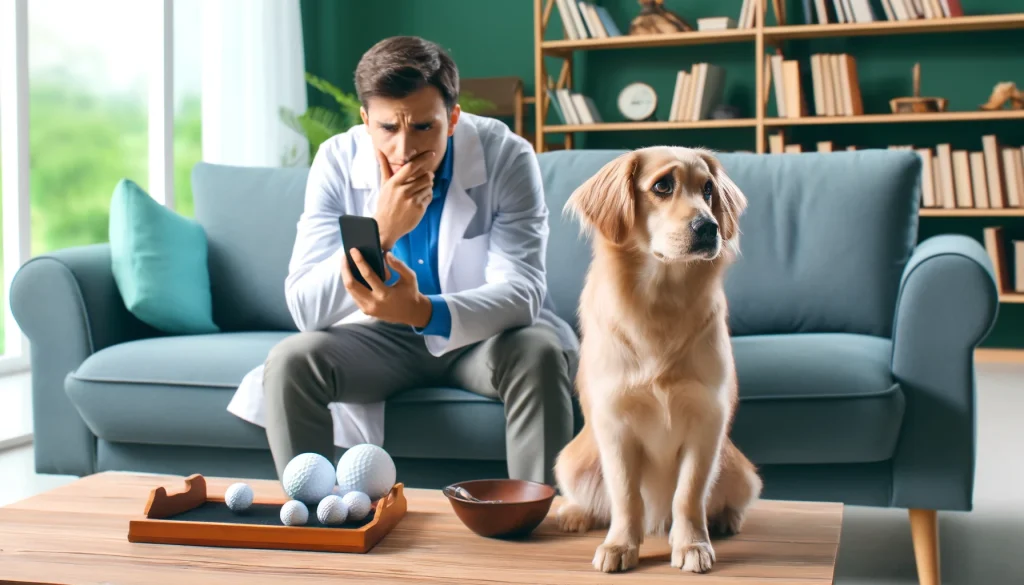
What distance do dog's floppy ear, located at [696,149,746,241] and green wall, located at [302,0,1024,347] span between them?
4.02 meters

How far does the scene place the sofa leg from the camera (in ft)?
6.07

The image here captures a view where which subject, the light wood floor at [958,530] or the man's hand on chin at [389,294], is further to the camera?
the light wood floor at [958,530]

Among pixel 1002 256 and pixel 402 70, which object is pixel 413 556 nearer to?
pixel 402 70

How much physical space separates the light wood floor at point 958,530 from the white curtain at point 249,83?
6.33 ft

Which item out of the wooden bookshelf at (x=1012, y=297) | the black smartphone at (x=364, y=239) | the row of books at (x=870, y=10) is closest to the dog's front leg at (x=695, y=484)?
the black smartphone at (x=364, y=239)

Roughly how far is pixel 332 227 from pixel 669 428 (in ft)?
3.44

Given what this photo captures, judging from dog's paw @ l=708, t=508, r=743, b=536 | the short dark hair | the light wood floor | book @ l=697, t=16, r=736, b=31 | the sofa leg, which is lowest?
the light wood floor

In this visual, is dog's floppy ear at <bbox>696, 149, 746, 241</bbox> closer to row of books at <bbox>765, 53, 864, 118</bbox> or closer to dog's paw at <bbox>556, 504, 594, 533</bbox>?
dog's paw at <bbox>556, 504, 594, 533</bbox>

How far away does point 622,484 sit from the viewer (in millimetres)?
1242

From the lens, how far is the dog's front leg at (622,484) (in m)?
1.20

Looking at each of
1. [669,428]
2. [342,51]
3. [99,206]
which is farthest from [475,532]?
[342,51]

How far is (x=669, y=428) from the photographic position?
1241 millimetres

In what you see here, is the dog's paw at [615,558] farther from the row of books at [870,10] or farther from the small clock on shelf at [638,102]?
the small clock on shelf at [638,102]

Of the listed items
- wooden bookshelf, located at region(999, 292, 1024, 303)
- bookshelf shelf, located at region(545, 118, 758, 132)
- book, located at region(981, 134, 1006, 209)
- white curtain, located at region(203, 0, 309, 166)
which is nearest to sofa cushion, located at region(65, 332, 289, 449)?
white curtain, located at region(203, 0, 309, 166)
